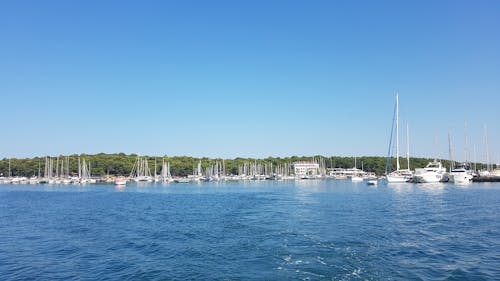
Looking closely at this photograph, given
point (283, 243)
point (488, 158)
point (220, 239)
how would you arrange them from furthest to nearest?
point (488, 158) < point (220, 239) < point (283, 243)

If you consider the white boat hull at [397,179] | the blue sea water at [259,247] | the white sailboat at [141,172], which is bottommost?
the blue sea water at [259,247]

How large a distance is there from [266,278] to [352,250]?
8.01 meters

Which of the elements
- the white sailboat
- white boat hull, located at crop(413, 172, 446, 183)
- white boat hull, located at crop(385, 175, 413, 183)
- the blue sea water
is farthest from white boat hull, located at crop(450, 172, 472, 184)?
the white sailboat

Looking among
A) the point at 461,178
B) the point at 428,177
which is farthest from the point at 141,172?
the point at 461,178

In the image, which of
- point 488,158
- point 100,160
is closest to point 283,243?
point 488,158

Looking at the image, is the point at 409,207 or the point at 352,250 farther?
the point at 409,207

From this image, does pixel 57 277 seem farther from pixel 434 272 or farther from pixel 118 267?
pixel 434 272

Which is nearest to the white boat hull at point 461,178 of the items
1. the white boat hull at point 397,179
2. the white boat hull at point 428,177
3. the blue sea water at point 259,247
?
the white boat hull at point 428,177

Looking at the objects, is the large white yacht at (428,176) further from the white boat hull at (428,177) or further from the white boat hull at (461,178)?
the white boat hull at (461,178)

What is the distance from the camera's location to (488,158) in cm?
14362

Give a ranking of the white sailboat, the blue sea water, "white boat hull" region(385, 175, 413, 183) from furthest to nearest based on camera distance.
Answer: the white sailboat < "white boat hull" region(385, 175, 413, 183) < the blue sea water

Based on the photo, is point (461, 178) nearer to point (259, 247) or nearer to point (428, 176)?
point (428, 176)

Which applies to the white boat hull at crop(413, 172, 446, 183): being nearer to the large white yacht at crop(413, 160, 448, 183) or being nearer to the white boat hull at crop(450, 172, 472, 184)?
the large white yacht at crop(413, 160, 448, 183)

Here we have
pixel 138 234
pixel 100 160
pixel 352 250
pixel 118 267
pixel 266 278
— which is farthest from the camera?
pixel 100 160
